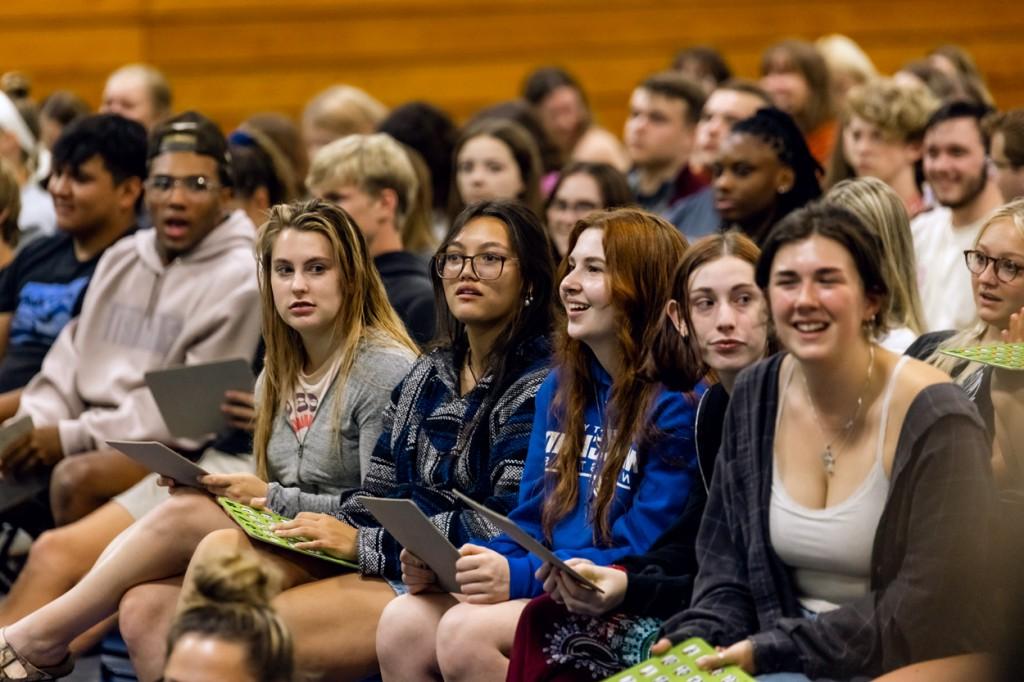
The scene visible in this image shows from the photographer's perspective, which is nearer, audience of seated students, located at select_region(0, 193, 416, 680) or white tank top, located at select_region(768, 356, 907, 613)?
white tank top, located at select_region(768, 356, 907, 613)

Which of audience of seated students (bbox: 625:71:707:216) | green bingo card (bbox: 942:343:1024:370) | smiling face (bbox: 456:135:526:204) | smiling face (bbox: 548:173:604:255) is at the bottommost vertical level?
green bingo card (bbox: 942:343:1024:370)

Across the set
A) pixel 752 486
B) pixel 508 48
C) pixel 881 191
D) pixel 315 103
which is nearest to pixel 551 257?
pixel 881 191

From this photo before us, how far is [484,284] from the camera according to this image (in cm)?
320

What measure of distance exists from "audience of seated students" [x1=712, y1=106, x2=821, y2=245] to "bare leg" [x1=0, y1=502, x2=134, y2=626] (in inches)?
67.3

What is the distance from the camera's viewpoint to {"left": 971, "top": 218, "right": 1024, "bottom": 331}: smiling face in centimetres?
301

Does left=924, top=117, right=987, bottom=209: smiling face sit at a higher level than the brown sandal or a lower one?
higher

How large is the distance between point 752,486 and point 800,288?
0.32 metres

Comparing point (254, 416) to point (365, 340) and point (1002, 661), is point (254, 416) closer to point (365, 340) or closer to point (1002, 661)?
point (365, 340)

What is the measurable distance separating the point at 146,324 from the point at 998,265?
84.3 inches

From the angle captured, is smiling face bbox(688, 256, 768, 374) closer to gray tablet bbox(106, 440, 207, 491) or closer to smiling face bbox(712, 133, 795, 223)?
gray tablet bbox(106, 440, 207, 491)

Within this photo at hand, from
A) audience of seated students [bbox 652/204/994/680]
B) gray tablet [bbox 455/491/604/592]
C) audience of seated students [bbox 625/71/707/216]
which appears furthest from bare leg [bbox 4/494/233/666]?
audience of seated students [bbox 625/71/707/216]

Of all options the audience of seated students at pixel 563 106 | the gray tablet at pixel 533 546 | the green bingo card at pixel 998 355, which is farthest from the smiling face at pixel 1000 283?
the audience of seated students at pixel 563 106

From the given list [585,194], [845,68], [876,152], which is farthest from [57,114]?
[876,152]

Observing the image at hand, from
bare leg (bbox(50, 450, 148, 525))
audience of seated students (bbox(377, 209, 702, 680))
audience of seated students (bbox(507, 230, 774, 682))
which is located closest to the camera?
audience of seated students (bbox(507, 230, 774, 682))
